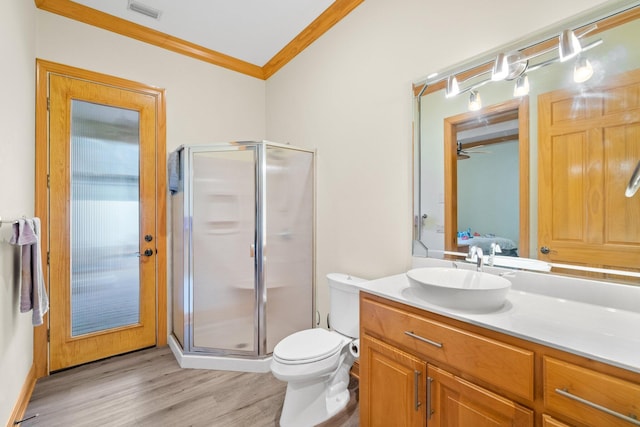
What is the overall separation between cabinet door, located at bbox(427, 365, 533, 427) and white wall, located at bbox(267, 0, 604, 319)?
0.80 metres

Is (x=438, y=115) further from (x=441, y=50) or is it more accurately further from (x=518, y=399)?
(x=518, y=399)

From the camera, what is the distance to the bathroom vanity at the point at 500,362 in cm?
80

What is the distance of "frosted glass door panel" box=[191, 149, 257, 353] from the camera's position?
2.37 metres

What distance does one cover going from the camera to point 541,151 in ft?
4.42

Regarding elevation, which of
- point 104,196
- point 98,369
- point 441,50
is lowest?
point 98,369

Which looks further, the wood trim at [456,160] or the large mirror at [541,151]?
the wood trim at [456,160]

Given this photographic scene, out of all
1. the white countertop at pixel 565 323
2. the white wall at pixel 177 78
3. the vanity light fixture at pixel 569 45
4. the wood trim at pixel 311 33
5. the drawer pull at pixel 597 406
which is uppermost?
the wood trim at pixel 311 33

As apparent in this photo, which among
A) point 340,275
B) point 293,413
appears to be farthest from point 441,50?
point 293,413

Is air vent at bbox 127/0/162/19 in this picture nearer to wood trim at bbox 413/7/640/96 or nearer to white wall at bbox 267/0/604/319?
white wall at bbox 267/0/604/319

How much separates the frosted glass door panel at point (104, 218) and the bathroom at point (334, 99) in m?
0.30

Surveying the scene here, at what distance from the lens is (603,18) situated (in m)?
1.17

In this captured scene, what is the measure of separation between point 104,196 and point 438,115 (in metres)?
2.68

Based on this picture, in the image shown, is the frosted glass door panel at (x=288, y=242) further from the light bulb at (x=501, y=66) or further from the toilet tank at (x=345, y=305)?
the light bulb at (x=501, y=66)

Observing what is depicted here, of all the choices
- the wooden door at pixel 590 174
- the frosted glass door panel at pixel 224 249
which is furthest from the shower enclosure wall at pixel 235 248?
the wooden door at pixel 590 174
